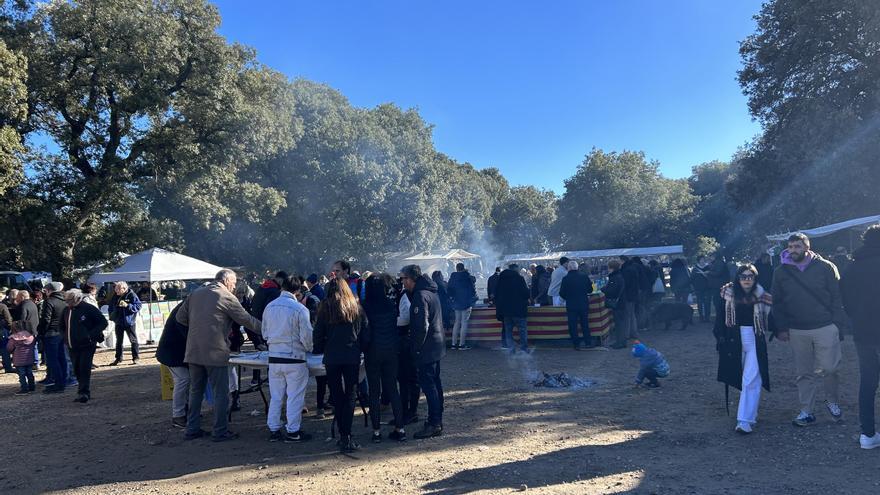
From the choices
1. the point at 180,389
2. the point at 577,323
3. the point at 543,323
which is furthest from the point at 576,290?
the point at 180,389

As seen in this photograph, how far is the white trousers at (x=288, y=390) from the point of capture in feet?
18.1

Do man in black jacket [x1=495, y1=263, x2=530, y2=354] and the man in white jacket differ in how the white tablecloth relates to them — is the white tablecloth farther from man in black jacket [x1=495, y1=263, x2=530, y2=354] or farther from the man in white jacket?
the man in white jacket

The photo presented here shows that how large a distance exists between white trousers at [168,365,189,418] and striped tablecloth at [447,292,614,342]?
6.47 metres

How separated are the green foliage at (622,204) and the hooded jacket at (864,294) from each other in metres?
38.8

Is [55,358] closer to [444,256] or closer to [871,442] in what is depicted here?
[871,442]


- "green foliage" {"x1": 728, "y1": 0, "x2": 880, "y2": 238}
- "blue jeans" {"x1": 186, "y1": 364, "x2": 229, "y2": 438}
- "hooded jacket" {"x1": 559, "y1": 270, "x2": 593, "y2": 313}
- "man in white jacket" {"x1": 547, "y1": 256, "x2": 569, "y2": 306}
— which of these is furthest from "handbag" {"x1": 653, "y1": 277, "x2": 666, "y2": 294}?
"blue jeans" {"x1": 186, "y1": 364, "x2": 229, "y2": 438}

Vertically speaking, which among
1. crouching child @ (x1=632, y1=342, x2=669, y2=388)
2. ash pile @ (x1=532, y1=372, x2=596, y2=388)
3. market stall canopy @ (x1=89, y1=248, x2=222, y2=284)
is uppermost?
market stall canopy @ (x1=89, y1=248, x2=222, y2=284)

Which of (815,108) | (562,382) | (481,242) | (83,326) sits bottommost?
(562,382)

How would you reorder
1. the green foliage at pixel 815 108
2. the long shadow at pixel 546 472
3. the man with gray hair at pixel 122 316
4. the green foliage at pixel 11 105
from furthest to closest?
1. the green foliage at pixel 815 108
2. the green foliage at pixel 11 105
3. the man with gray hair at pixel 122 316
4. the long shadow at pixel 546 472

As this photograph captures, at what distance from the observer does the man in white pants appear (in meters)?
5.42

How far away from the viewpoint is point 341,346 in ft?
16.9

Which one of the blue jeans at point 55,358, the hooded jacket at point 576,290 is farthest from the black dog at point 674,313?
the blue jeans at point 55,358

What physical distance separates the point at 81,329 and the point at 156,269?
24.0 feet

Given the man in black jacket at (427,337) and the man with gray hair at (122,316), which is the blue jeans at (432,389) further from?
the man with gray hair at (122,316)
